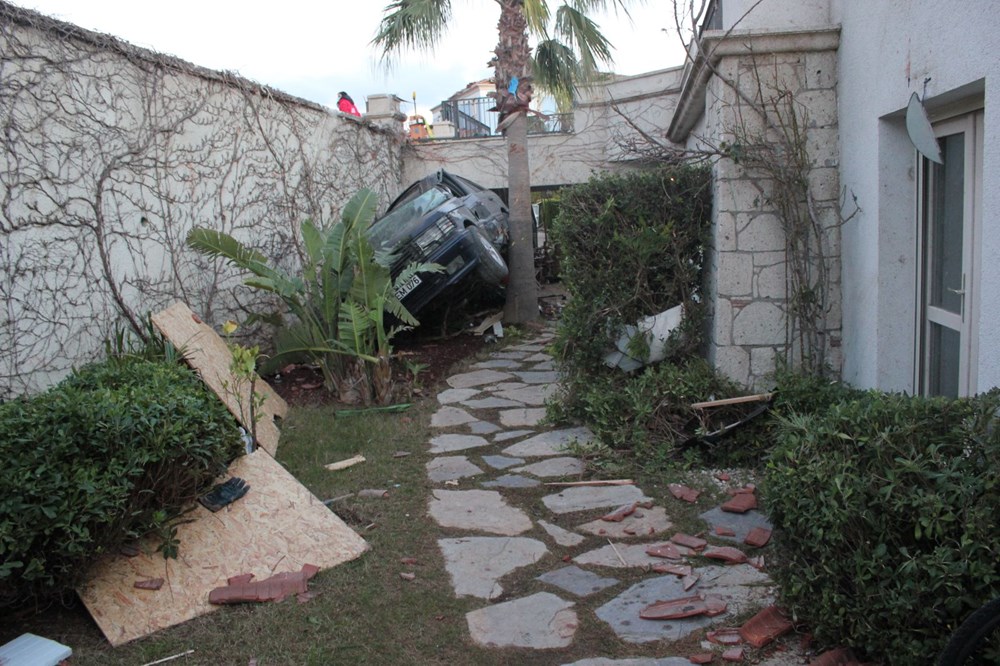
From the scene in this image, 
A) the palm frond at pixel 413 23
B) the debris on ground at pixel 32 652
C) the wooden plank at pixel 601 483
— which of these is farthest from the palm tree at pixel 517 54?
the debris on ground at pixel 32 652

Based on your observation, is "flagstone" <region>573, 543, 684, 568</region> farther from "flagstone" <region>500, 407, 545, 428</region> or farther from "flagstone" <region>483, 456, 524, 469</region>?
"flagstone" <region>500, 407, 545, 428</region>

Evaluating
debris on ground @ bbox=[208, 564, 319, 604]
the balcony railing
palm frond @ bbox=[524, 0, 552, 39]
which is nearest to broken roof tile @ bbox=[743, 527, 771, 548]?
debris on ground @ bbox=[208, 564, 319, 604]

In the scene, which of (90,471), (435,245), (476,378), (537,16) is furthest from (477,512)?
(537,16)

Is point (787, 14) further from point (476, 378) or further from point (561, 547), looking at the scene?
point (476, 378)

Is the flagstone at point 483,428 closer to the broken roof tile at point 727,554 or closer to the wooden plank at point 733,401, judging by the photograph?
the wooden plank at point 733,401

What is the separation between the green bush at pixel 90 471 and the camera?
3139 mm

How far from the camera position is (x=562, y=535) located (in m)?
4.43

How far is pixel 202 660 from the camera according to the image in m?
3.18

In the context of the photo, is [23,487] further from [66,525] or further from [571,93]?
[571,93]

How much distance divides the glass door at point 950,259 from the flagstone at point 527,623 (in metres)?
2.38

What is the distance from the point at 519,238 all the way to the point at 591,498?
661 cm

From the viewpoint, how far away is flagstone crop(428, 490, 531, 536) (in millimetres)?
4582

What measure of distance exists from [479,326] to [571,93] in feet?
16.9

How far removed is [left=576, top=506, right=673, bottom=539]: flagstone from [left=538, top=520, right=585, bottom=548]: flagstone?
90 millimetres
